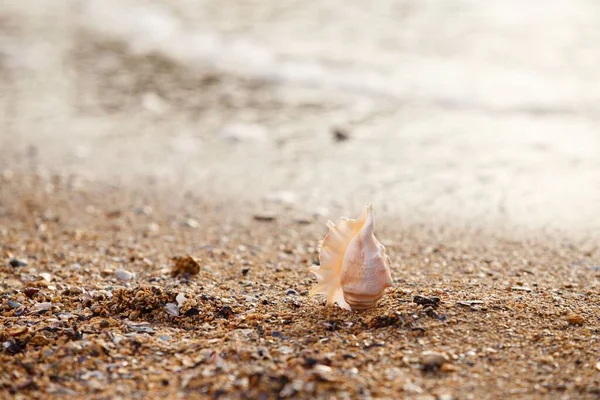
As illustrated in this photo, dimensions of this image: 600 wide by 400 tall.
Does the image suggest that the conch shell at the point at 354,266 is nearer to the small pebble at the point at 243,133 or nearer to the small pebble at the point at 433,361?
the small pebble at the point at 433,361

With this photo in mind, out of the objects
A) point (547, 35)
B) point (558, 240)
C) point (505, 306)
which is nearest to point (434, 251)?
point (558, 240)

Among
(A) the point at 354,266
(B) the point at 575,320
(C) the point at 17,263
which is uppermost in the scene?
(A) the point at 354,266

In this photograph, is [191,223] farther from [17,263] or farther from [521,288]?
[521,288]

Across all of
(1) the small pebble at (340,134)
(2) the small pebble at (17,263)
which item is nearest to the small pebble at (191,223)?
(2) the small pebble at (17,263)

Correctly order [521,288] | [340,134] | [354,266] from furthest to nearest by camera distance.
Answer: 1. [340,134]
2. [521,288]
3. [354,266]

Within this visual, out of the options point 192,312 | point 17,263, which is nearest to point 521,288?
point 192,312

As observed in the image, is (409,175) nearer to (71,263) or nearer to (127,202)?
(127,202)
